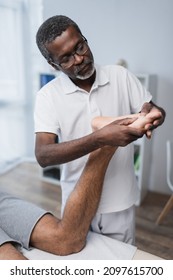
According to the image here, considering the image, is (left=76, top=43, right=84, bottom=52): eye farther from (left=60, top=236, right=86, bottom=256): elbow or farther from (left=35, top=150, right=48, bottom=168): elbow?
(left=60, top=236, right=86, bottom=256): elbow

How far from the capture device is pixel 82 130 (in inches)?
43.0

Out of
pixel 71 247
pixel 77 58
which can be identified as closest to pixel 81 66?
pixel 77 58

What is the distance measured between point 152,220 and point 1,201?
1.45m

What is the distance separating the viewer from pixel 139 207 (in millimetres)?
2434

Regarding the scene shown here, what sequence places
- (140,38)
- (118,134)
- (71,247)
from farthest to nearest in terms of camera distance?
(140,38), (71,247), (118,134)

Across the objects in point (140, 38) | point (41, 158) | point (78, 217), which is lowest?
point (78, 217)

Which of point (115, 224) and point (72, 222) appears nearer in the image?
point (72, 222)

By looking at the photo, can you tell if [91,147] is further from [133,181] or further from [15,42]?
Answer: [15,42]

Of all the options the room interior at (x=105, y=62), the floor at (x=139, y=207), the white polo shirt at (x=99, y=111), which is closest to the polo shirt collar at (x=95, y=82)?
the white polo shirt at (x=99, y=111)

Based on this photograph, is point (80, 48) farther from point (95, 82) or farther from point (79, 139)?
point (79, 139)

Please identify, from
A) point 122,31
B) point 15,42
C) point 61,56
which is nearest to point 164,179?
point 122,31

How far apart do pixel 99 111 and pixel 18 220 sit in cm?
53

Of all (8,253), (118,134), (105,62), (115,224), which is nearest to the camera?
(118,134)

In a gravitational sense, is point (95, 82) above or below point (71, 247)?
above
